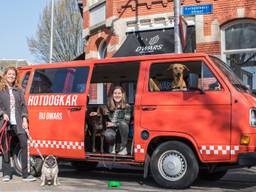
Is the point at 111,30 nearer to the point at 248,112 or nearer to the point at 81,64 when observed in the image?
the point at 81,64

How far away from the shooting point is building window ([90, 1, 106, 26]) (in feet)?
64.4

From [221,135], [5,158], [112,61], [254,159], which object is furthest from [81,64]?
[254,159]

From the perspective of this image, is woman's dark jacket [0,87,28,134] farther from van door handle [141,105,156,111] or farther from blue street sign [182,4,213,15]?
blue street sign [182,4,213,15]

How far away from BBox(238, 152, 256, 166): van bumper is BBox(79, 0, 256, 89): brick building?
800 cm

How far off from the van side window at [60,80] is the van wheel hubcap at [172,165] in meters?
2.04

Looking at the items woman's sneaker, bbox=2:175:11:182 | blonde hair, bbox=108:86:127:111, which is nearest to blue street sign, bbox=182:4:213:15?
blonde hair, bbox=108:86:127:111

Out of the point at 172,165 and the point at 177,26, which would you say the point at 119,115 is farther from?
the point at 177,26

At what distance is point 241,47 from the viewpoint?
53.3 feet

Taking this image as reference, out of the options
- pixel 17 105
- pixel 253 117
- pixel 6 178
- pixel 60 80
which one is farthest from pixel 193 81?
pixel 6 178

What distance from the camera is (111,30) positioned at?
61.7 ft

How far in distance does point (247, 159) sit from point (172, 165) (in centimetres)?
124

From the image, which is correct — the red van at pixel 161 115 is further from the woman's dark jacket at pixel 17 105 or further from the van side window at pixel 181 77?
the woman's dark jacket at pixel 17 105

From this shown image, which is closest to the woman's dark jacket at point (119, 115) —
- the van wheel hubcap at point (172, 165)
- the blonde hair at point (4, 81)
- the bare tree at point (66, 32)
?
the van wheel hubcap at point (172, 165)

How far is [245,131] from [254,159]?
433mm
